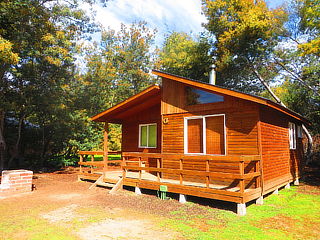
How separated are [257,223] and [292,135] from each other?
24.6 ft

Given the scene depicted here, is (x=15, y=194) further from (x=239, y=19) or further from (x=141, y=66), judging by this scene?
(x=141, y=66)

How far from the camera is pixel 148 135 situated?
38.0ft

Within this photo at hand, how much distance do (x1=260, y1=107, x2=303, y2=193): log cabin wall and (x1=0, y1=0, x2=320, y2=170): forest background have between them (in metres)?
5.25

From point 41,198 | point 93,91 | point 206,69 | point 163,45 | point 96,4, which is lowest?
point 41,198

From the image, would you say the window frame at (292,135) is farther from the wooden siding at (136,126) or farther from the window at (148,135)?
the window at (148,135)

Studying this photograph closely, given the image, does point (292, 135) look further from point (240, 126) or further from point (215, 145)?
point (215, 145)

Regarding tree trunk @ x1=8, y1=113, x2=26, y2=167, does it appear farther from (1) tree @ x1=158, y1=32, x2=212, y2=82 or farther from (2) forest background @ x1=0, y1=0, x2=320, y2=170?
(1) tree @ x1=158, y1=32, x2=212, y2=82

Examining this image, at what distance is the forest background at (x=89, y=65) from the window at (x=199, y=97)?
717cm

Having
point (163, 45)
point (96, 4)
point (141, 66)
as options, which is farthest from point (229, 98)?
point (163, 45)

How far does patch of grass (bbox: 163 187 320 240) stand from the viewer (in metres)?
Result: 4.63

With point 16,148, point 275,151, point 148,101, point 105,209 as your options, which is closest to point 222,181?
point 275,151

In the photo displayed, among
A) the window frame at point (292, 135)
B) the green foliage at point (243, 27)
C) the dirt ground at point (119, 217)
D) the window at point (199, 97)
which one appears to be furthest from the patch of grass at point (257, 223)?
the green foliage at point (243, 27)

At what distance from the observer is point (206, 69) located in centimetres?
1950

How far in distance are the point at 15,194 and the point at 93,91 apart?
1323cm
